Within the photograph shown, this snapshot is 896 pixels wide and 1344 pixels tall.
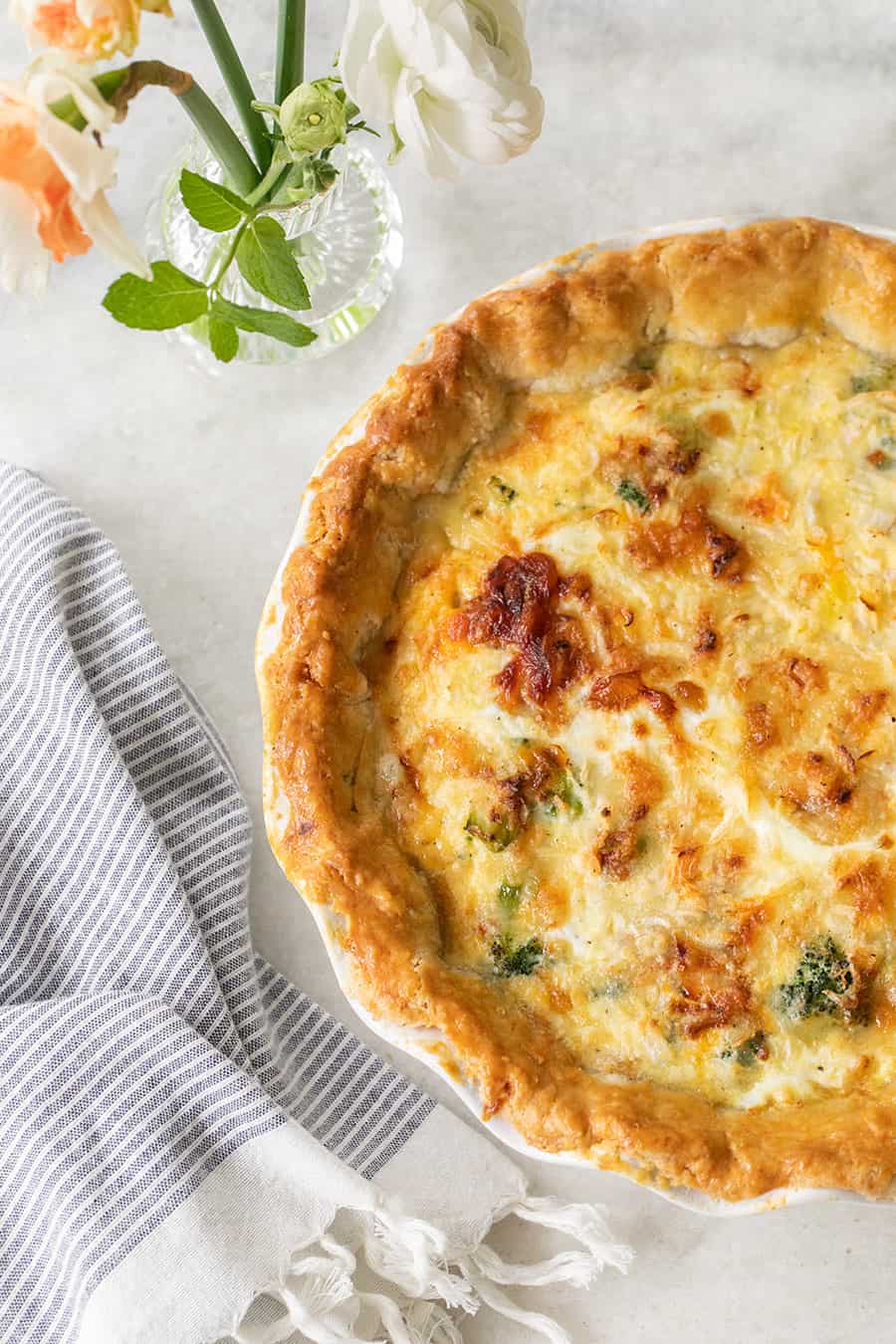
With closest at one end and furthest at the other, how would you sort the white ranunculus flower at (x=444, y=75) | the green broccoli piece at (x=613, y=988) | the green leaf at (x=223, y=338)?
the white ranunculus flower at (x=444, y=75), the green broccoli piece at (x=613, y=988), the green leaf at (x=223, y=338)

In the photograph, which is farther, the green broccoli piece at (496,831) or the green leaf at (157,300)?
the green leaf at (157,300)

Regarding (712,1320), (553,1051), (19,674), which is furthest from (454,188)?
(712,1320)

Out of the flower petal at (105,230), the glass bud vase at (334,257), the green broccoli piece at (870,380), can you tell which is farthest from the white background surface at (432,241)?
the flower petal at (105,230)

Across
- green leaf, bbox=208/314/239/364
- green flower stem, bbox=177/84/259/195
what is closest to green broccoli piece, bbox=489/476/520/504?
green leaf, bbox=208/314/239/364

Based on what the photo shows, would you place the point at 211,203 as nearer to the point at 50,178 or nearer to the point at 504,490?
the point at 50,178

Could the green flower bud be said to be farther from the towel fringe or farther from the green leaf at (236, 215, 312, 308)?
the towel fringe

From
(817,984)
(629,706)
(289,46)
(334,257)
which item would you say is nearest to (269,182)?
(289,46)

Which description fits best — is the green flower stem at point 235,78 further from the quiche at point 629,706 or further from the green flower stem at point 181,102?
the quiche at point 629,706

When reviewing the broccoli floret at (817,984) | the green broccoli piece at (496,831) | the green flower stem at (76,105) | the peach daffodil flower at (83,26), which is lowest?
the broccoli floret at (817,984)
